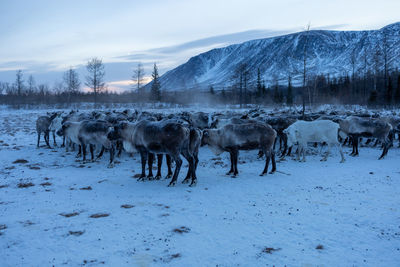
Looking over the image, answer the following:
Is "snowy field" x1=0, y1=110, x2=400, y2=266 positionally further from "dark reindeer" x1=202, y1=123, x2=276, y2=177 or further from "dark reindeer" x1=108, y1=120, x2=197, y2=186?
"dark reindeer" x1=108, y1=120, x2=197, y2=186

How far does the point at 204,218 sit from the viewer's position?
5938mm

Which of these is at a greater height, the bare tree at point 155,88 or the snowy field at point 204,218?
the bare tree at point 155,88

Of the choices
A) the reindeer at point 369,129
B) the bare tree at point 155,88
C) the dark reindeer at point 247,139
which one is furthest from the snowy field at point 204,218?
the bare tree at point 155,88

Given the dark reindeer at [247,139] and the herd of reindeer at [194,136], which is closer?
the herd of reindeer at [194,136]

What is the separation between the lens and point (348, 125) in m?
13.4

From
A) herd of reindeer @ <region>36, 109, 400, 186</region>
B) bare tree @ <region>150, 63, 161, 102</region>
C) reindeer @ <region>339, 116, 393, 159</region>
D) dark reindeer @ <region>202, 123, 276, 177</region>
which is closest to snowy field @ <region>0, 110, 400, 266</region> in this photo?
dark reindeer @ <region>202, 123, 276, 177</region>

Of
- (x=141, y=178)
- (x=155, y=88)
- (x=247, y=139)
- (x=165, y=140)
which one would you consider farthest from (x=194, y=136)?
(x=155, y=88)

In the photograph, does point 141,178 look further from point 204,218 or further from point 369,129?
point 369,129

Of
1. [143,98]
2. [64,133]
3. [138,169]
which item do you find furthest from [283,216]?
[143,98]

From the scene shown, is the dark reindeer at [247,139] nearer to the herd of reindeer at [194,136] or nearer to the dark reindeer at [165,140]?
the herd of reindeer at [194,136]

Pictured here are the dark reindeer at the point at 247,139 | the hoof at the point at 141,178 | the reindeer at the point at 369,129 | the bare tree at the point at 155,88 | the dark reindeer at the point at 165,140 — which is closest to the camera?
the dark reindeer at the point at 165,140

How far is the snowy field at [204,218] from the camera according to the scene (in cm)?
445

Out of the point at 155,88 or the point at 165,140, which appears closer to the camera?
the point at 165,140

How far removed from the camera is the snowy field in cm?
445
